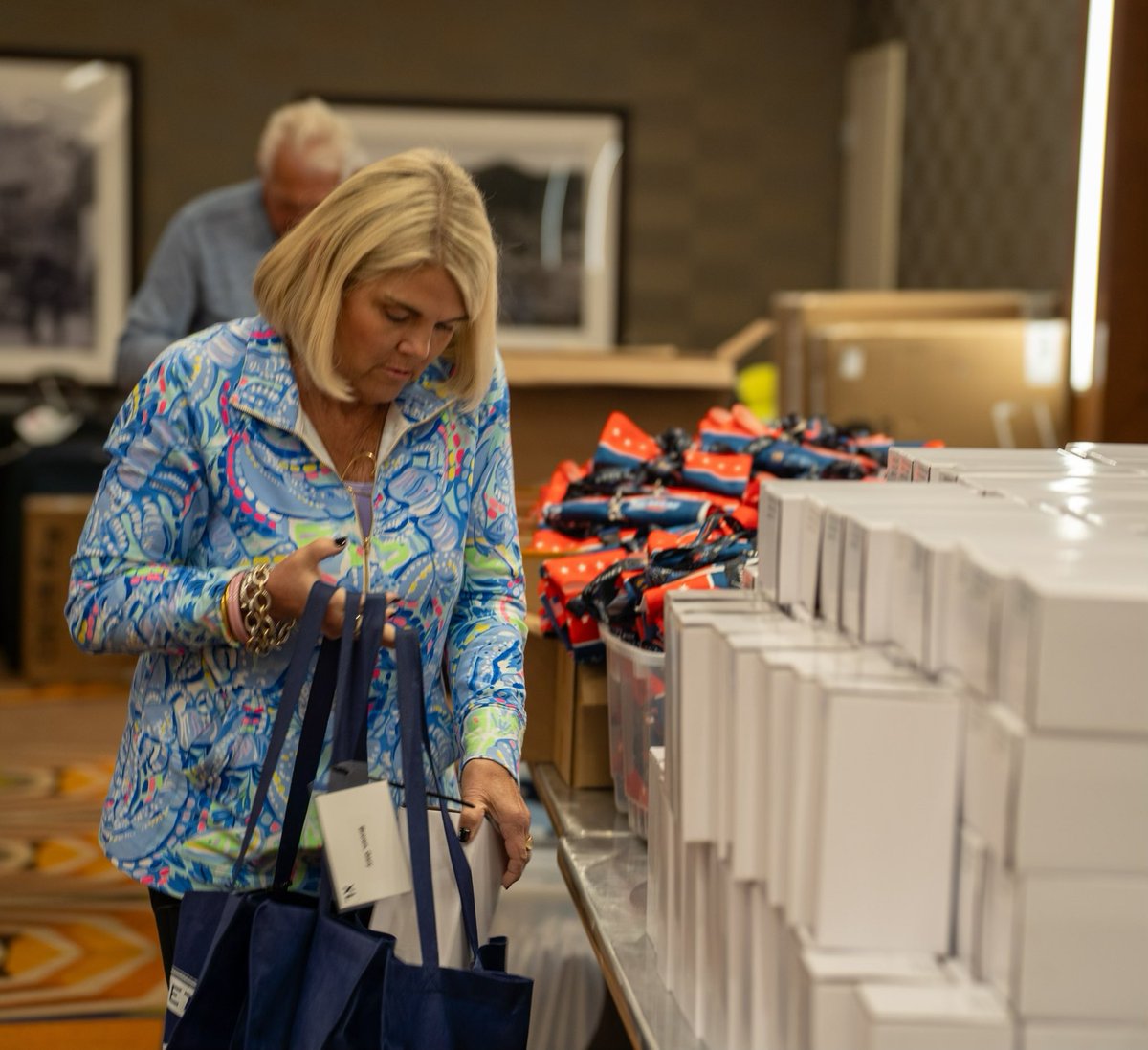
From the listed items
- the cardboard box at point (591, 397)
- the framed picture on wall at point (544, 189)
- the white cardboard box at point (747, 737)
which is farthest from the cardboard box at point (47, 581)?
the white cardboard box at point (747, 737)

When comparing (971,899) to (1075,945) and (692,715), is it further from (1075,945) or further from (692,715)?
(692,715)

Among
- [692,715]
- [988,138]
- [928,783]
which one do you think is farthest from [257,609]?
[988,138]

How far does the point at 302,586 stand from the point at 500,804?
12.4 inches

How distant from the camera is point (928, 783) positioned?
1017 mm

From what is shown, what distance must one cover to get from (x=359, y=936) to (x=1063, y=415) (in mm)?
3279

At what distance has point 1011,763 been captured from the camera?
93 cm

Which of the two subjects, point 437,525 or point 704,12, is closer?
point 437,525

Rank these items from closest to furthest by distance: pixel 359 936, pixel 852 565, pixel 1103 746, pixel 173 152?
pixel 1103 746 → pixel 852 565 → pixel 359 936 → pixel 173 152

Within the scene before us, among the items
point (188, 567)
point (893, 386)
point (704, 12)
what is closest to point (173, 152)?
point (704, 12)

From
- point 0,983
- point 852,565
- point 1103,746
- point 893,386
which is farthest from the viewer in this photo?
point 893,386

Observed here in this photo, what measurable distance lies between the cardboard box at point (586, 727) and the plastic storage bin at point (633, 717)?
8 centimetres

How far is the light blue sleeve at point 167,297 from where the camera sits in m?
3.49

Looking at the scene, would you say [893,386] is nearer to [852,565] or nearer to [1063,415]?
[1063,415]

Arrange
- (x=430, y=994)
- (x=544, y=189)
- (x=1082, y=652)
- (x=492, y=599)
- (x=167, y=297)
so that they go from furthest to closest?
(x=544, y=189) < (x=167, y=297) < (x=492, y=599) < (x=430, y=994) < (x=1082, y=652)
